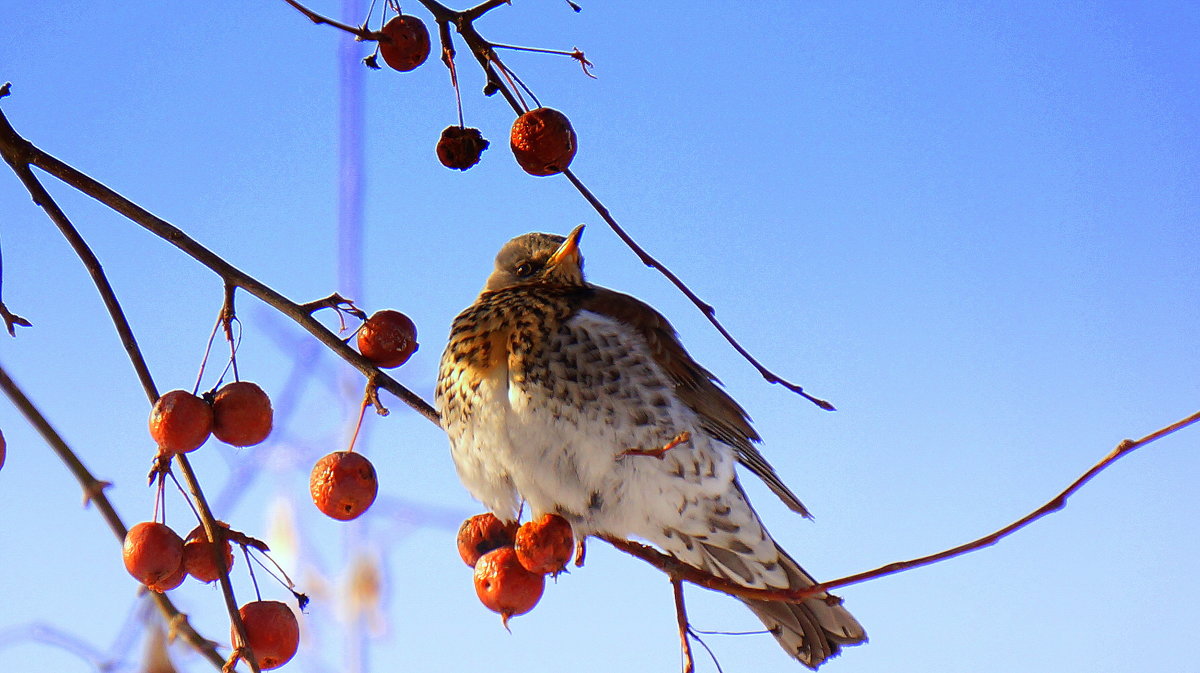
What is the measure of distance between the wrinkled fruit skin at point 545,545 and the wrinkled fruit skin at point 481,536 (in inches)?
6.0

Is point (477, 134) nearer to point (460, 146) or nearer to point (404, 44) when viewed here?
point (460, 146)

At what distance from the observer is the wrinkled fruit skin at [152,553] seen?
5.74ft

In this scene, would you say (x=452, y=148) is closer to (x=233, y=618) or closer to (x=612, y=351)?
(x=612, y=351)

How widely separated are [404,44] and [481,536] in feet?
3.38

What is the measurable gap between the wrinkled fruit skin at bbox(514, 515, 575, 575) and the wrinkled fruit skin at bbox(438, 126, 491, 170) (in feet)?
2.37

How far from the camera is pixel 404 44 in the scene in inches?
74.4

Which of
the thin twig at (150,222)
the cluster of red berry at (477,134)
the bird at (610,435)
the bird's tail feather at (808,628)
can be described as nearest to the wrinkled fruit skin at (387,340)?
the thin twig at (150,222)

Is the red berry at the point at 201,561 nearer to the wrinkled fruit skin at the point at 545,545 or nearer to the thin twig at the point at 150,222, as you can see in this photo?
the thin twig at the point at 150,222

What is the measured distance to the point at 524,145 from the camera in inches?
71.1

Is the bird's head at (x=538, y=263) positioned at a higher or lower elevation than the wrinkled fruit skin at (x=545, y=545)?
higher

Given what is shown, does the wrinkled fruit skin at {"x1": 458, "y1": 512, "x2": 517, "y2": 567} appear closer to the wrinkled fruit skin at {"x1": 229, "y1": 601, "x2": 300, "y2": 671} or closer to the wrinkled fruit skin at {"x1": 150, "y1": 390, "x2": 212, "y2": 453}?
the wrinkled fruit skin at {"x1": 229, "y1": 601, "x2": 300, "y2": 671}

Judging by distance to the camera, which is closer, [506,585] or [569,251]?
[506,585]

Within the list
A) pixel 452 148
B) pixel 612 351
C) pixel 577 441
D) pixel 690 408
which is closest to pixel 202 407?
pixel 452 148

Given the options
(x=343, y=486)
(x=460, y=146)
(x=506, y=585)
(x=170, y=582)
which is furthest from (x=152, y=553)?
(x=460, y=146)
